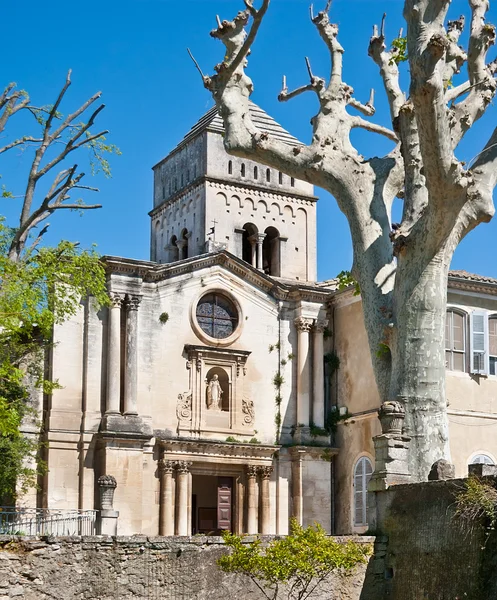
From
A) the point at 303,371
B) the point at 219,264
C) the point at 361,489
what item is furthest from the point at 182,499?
the point at 219,264

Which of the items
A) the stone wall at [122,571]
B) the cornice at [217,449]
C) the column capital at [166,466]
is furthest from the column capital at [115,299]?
the stone wall at [122,571]

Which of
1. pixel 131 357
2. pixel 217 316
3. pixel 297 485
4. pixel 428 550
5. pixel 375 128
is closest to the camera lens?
pixel 428 550

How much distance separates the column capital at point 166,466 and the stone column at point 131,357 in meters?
1.55

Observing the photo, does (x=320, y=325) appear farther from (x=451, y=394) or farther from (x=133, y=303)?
(x=133, y=303)

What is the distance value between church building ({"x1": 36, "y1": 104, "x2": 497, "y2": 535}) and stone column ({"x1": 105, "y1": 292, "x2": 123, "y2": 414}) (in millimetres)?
38

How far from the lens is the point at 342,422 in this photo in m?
31.3

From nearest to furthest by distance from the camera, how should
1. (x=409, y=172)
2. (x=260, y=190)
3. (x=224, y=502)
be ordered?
(x=409, y=172), (x=224, y=502), (x=260, y=190)

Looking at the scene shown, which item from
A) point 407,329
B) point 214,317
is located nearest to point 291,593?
point 407,329

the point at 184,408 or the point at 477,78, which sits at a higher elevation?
the point at 477,78

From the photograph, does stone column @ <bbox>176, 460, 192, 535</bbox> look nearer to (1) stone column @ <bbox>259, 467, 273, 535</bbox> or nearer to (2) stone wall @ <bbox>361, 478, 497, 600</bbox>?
(1) stone column @ <bbox>259, 467, 273, 535</bbox>

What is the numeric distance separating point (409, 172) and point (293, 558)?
23.0 ft

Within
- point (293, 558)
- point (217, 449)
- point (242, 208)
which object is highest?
point (242, 208)

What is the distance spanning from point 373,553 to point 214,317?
16.1m

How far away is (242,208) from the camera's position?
38406mm
